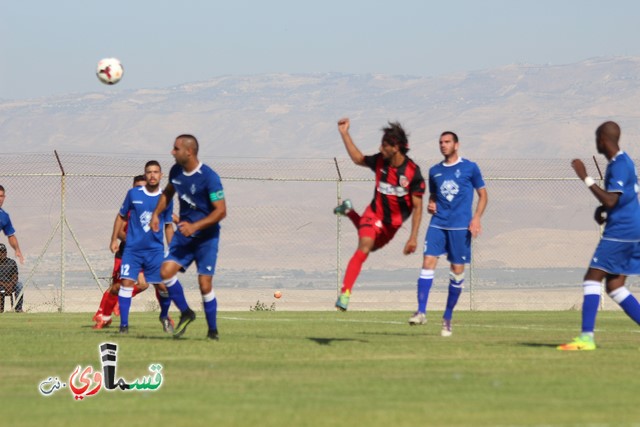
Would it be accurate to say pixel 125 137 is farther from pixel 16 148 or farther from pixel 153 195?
pixel 153 195

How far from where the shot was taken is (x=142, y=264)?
58.3 feet

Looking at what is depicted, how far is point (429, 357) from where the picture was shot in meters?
13.0

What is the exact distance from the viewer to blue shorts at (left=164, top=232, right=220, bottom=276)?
15.0 metres

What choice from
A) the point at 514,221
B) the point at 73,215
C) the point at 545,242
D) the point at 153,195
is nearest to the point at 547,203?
the point at 514,221

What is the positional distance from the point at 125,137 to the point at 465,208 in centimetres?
16296

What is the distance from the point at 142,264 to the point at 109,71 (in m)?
5.68

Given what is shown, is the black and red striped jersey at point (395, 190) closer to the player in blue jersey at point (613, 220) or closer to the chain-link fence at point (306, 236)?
the player in blue jersey at point (613, 220)

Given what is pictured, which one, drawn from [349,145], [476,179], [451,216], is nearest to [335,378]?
[349,145]

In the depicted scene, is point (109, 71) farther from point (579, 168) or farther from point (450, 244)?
point (579, 168)

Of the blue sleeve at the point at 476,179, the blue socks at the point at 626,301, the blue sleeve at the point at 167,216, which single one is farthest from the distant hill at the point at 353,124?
the blue socks at the point at 626,301

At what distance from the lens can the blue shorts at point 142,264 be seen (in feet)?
58.1

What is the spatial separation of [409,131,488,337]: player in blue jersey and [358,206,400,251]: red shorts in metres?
1.89

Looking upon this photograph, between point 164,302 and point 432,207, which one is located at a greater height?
point 432,207

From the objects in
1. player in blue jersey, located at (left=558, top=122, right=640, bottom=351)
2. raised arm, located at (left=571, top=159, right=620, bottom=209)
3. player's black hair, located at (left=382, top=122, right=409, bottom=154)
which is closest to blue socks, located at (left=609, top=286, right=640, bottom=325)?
player in blue jersey, located at (left=558, top=122, right=640, bottom=351)
